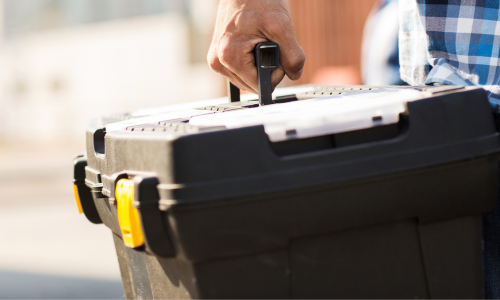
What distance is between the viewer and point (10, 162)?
12211mm

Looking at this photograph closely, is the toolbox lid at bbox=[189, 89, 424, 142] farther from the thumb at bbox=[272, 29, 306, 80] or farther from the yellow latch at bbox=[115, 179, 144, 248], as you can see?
the thumb at bbox=[272, 29, 306, 80]

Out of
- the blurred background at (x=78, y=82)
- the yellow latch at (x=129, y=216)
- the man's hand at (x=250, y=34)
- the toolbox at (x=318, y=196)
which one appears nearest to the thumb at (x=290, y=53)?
the man's hand at (x=250, y=34)

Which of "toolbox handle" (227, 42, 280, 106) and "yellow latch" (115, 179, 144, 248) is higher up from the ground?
"toolbox handle" (227, 42, 280, 106)

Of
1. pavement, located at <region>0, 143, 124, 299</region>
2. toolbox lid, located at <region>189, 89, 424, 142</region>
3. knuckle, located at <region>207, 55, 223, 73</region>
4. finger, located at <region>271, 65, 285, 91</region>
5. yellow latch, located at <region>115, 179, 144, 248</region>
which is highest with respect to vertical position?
knuckle, located at <region>207, 55, 223, 73</region>

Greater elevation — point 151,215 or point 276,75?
point 276,75

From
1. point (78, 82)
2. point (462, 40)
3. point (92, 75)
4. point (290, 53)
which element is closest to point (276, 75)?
point (290, 53)

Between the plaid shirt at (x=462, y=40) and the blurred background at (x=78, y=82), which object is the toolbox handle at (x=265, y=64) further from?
the blurred background at (x=78, y=82)

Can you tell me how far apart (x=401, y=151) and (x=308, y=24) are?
366 inches

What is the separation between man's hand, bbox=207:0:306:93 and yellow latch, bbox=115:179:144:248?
1.31 ft

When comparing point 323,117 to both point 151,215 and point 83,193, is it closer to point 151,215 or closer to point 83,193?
point 151,215

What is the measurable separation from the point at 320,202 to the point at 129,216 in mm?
284

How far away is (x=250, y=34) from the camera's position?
1.17 m

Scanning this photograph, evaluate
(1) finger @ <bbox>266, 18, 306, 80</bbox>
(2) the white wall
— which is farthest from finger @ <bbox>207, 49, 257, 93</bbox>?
(2) the white wall

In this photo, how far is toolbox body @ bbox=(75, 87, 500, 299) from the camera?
32.1 inches
